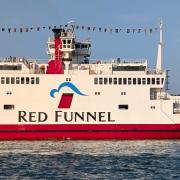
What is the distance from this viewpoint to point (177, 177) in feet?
86.4

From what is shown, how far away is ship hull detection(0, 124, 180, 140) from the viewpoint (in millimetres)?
39750

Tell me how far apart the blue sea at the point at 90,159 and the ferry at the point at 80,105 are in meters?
1.29

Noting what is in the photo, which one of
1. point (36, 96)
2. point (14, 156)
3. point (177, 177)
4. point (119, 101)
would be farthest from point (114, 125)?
point (177, 177)

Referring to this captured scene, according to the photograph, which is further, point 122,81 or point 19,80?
point 122,81

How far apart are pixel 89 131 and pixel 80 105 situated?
177 cm

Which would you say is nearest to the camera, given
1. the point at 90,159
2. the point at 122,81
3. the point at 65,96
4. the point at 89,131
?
the point at 90,159

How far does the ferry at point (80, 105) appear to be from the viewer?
131 feet

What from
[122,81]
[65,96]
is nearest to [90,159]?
[65,96]

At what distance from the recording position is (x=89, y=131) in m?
40.0

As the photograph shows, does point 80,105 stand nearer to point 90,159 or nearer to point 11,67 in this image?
point 11,67

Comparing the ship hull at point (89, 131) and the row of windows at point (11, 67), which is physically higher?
the row of windows at point (11, 67)

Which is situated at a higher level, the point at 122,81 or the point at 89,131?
the point at 122,81

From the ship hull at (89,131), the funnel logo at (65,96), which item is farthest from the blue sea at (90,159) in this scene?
the funnel logo at (65,96)

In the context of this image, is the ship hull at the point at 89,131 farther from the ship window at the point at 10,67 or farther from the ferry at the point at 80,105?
the ship window at the point at 10,67
